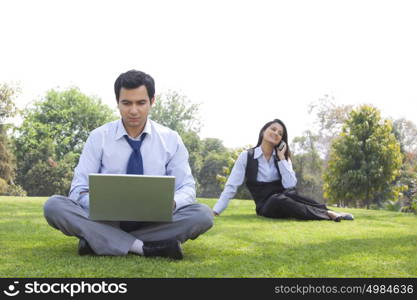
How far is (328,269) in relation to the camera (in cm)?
329

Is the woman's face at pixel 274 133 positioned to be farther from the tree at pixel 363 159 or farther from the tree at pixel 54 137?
the tree at pixel 54 137

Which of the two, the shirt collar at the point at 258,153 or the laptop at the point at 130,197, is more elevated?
the shirt collar at the point at 258,153

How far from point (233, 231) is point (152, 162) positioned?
1.86 metres

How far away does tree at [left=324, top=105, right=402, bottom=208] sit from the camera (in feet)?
54.4

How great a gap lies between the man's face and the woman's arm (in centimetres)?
310

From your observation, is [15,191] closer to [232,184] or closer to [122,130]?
[232,184]

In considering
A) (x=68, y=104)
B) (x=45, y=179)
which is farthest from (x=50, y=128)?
(x=45, y=179)

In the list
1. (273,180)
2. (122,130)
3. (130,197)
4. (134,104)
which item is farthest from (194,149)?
(130,197)

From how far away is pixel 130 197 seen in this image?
3.27 meters

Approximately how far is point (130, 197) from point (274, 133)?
3877 millimetres

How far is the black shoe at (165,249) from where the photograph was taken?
350cm

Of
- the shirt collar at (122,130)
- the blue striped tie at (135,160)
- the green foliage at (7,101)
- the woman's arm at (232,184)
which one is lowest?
the woman's arm at (232,184)

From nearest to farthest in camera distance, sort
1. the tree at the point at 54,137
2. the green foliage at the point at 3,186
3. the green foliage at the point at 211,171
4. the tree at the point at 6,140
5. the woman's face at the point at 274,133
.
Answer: the woman's face at the point at 274,133 → the green foliage at the point at 3,186 → the tree at the point at 6,140 → the tree at the point at 54,137 → the green foliage at the point at 211,171

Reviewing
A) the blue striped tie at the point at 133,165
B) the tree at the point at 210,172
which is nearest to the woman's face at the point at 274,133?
the blue striped tie at the point at 133,165
